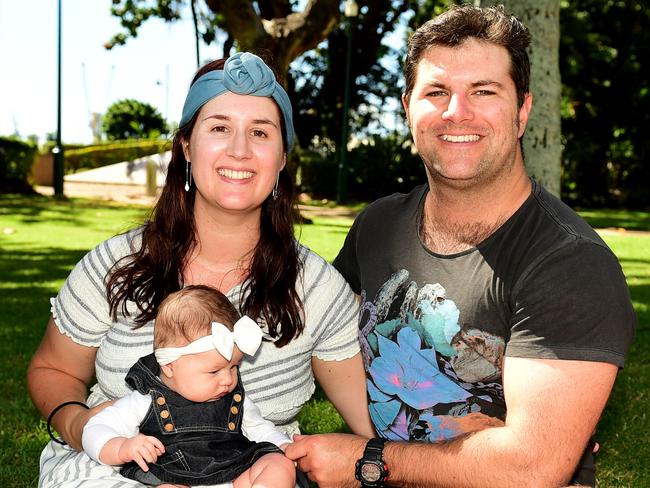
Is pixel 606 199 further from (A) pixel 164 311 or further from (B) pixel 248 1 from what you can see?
(A) pixel 164 311

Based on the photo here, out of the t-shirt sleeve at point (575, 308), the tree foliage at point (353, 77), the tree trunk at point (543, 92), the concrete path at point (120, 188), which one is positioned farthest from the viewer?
the tree foliage at point (353, 77)

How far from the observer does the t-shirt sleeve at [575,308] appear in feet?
8.45

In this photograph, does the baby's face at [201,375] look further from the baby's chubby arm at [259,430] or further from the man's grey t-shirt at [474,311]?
the man's grey t-shirt at [474,311]

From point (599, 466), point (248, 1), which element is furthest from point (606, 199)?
point (599, 466)

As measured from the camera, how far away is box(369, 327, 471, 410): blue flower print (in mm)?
2990

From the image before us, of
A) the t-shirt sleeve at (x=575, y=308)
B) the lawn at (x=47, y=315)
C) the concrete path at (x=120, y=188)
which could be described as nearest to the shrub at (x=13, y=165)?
the concrete path at (x=120, y=188)

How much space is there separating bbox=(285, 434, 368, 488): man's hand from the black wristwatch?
32 millimetres

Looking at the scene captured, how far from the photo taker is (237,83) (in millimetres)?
3072

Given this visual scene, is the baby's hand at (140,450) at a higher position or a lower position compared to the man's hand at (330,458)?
higher

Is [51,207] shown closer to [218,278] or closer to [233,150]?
[218,278]

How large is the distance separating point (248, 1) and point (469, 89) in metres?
14.4

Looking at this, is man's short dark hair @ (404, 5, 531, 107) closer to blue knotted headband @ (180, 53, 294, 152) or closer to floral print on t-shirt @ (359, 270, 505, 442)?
blue knotted headband @ (180, 53, 294, 152)

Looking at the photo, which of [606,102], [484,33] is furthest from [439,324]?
[606,102]

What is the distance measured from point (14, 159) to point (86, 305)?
22838mm
